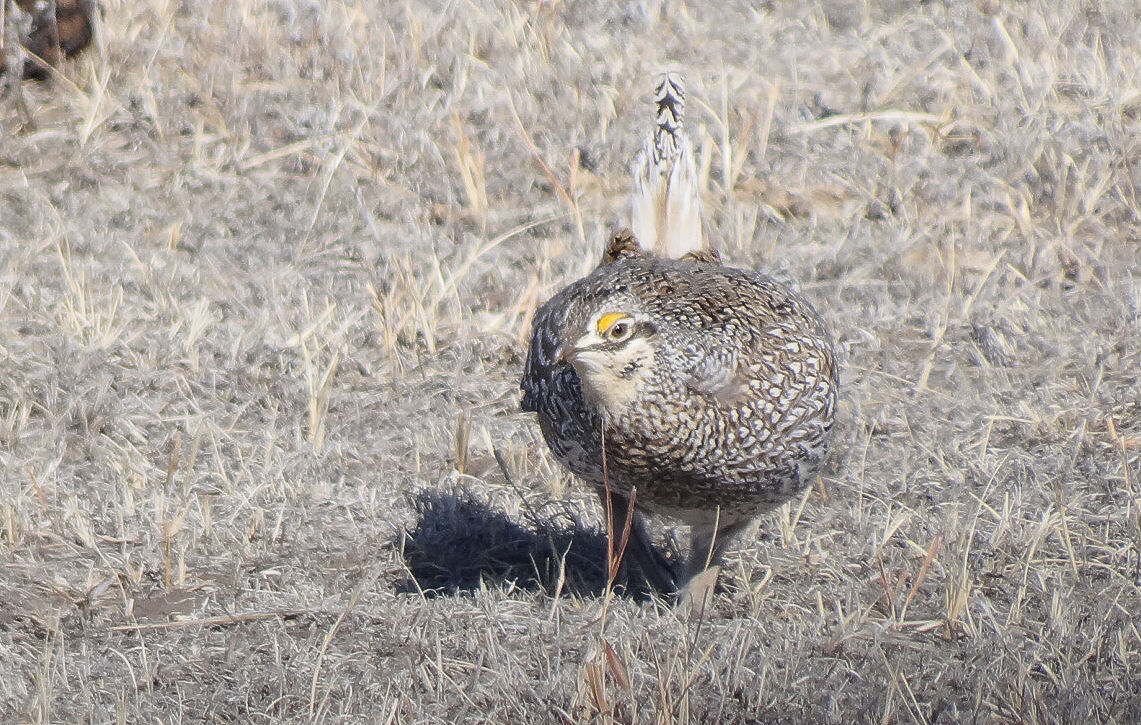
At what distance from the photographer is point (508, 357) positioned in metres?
5.79

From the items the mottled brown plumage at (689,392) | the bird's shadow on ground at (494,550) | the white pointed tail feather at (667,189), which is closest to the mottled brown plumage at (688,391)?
the mottled brown plumage at (689,392)

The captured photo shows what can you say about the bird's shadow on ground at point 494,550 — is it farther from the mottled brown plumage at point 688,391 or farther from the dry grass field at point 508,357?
the mottled brown plumage at point 688,391

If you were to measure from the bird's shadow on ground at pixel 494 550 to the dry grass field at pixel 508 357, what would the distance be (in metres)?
0.01

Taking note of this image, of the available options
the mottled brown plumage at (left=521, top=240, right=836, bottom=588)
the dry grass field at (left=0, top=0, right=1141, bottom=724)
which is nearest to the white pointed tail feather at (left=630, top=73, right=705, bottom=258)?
the mottled brown plumage at (left=521, top=240, right=836, bottom=588)

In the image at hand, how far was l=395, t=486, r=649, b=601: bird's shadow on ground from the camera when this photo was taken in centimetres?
453

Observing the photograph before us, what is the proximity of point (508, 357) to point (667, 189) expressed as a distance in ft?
3.91

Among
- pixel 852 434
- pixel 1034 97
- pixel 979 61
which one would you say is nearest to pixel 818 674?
pixel 852 434

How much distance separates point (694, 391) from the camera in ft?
12.6

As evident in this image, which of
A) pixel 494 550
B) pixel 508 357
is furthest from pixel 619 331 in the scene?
pixel 508 357

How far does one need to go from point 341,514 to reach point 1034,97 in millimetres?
4305

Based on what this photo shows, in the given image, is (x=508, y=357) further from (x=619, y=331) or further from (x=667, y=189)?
(x=619, y=331)

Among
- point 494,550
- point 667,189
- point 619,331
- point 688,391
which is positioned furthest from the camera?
point 667,189

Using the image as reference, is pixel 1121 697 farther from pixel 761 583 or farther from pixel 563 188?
pixel 563 188

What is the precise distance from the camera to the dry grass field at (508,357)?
3.77 m
